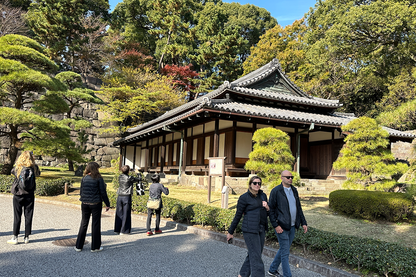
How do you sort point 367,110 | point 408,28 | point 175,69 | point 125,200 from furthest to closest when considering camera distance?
1. point 175,69
2. point 367,110
3. point 408,28
4. point 125,200

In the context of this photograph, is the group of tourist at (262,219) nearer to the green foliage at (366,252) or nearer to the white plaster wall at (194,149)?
the green foliage at (366,252)

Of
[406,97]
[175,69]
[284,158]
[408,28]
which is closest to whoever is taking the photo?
[284,158]

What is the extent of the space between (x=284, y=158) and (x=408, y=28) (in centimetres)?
1766

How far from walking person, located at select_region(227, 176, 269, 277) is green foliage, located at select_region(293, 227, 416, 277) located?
A: 176 centimetres

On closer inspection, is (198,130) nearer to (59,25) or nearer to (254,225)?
(254,225)

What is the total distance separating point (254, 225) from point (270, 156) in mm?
A: 6181

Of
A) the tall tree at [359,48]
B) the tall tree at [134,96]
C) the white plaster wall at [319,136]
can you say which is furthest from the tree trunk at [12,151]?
the tall tree at [359,48]

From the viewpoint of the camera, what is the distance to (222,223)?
22.9 ft

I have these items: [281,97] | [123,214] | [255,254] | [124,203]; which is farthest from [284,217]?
[281,97]

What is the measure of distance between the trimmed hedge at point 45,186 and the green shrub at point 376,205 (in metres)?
11.1

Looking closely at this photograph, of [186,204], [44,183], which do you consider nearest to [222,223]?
[186,204]

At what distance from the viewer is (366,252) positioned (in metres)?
4.67

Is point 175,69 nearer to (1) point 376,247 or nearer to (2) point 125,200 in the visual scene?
(2) point 125,200

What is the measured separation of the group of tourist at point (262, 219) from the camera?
3.94 meters
